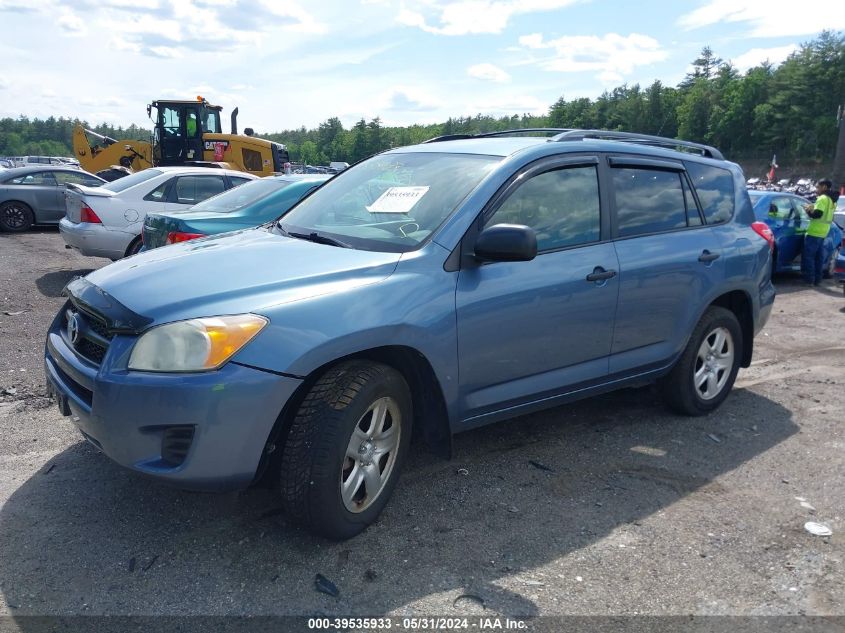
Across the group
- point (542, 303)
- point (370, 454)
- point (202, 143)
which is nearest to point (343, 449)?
point (370, 454)

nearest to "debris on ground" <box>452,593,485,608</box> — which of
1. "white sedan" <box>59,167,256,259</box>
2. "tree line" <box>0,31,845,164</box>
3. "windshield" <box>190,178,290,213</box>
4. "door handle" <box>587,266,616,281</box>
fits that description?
"door handle" <box>587,266,616,281</box>

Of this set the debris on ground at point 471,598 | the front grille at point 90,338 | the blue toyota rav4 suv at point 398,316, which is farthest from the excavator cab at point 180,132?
the debris on ground at point 471,598

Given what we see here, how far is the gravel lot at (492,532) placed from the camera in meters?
2.95

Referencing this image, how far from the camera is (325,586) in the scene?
2990 millimetres

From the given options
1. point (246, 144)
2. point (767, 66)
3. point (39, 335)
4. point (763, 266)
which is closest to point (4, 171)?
point (246, 144)

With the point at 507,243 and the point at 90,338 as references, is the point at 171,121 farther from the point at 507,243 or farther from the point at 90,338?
the point at 507,243

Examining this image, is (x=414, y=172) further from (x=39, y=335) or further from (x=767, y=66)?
(x=767, y=66)

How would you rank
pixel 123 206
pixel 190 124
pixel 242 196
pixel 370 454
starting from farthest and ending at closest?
1. pixel 190 124
2. pixel 123 206
3. pixel 242 196
4. pixel 370 454

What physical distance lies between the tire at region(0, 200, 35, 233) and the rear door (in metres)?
14.6

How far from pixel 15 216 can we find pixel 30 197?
1.69ft

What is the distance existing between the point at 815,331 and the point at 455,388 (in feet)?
21.5

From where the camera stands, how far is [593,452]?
451 centimetres

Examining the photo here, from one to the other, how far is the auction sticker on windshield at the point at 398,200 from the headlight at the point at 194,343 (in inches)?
48.7

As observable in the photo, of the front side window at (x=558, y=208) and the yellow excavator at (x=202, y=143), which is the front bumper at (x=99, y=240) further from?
the yellow excavator at (x=202, y=143)
